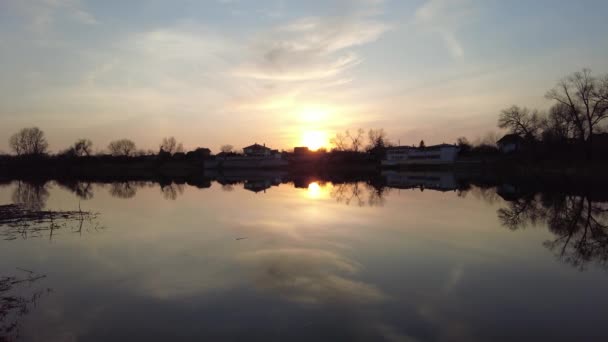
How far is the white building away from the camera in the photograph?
8576cm

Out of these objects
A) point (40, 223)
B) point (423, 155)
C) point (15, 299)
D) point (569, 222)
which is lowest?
point (15, 299)

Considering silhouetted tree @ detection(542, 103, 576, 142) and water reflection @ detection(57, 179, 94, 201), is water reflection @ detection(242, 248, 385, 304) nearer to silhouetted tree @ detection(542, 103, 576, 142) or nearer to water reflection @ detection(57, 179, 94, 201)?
water reflection @ detection(57, 179, 94, 201)

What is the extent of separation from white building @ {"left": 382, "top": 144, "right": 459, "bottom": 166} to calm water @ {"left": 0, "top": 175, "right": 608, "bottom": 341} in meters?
70.6

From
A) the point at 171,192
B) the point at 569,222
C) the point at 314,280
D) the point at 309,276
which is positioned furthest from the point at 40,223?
the point at 569,222

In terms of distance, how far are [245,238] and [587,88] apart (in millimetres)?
56859

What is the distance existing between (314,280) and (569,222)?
13.0 metres

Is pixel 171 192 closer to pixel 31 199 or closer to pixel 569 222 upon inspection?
pixel 31 199

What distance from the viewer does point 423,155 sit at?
91.1m

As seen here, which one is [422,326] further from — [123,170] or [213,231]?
[123,170]

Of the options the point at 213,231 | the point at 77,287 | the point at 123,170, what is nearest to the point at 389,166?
the point at 123,170

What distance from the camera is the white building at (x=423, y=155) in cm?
8576

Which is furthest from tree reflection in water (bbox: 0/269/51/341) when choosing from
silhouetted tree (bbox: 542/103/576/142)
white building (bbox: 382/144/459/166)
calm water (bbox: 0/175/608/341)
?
white building (bbox: 382/144/459/166)

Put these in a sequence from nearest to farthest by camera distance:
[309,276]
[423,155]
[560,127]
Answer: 1. [309,276]
2. [560,127]
3. [423,155]

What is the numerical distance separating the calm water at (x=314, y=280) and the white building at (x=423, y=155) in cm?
7063
